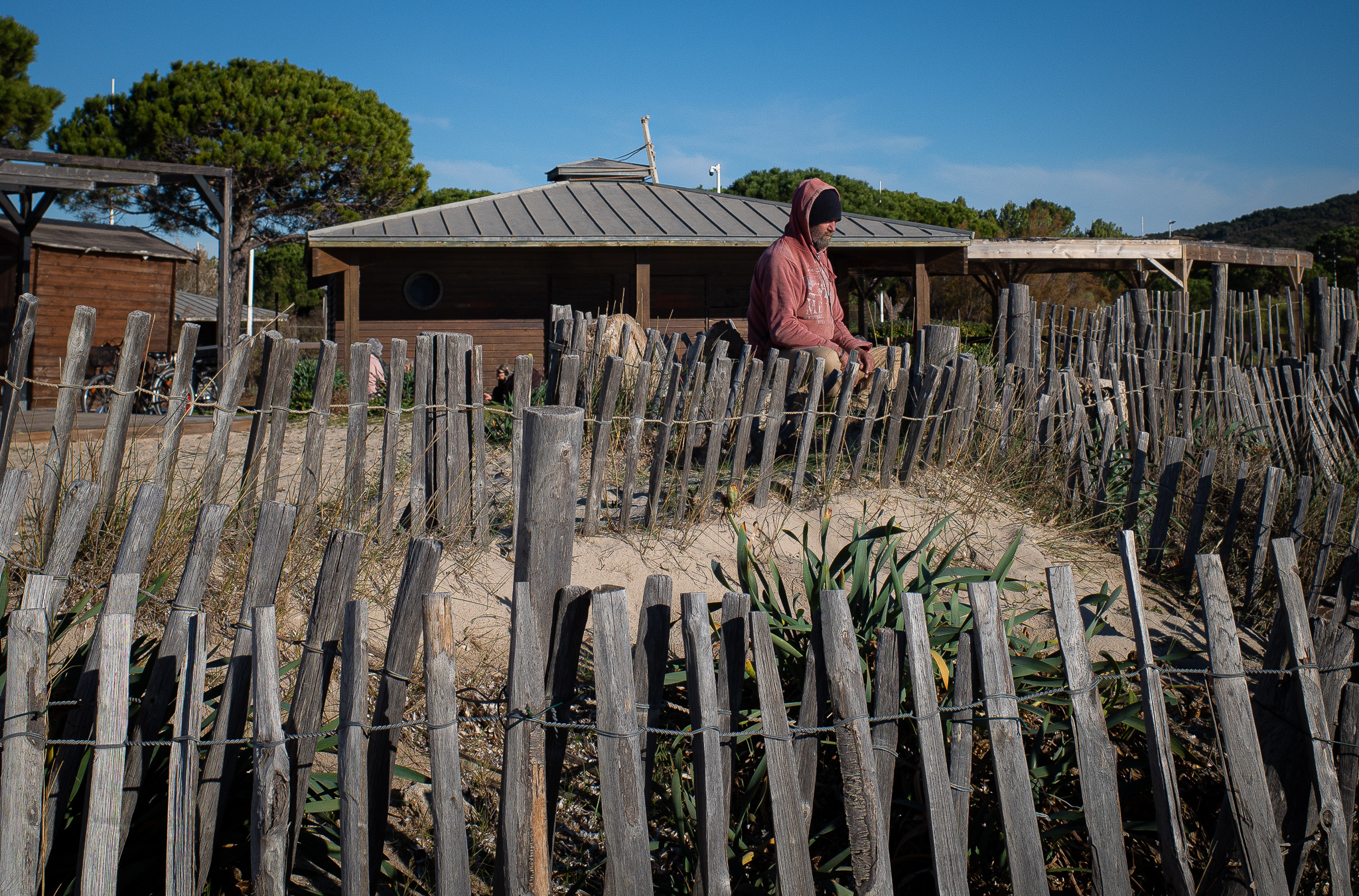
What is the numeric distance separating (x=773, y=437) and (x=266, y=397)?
2.28 m

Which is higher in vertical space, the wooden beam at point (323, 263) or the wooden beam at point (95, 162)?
the wooden beam at point (95, 162)

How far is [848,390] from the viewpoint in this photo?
451 cm

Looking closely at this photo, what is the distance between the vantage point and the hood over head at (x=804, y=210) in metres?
5.45

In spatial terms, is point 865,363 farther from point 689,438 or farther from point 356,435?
point 356,435

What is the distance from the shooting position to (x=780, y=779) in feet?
6.24

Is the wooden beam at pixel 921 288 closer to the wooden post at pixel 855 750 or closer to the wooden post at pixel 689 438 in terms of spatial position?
the wooden post at pixel 689 438

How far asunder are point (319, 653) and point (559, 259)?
39.0 ft

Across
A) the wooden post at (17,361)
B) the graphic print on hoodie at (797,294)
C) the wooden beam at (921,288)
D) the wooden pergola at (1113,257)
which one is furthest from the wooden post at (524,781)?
the wooden pergola at (1113,257)

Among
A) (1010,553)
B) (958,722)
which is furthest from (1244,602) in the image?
(958,722)

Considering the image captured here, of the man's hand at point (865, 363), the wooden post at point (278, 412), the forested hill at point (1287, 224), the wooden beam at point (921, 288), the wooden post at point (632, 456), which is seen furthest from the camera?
the forested hill at point (1287, 224)

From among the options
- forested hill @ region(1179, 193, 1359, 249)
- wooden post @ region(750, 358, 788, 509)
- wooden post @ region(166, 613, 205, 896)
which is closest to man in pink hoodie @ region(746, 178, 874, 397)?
wooden post @ region(750, 358, 788, 509)

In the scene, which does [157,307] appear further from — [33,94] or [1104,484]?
[1104,484]

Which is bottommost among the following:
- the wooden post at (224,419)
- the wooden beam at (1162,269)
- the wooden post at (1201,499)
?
the wooden post at (1201,499)

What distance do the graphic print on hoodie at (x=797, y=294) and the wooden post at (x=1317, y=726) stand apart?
3437 mm
